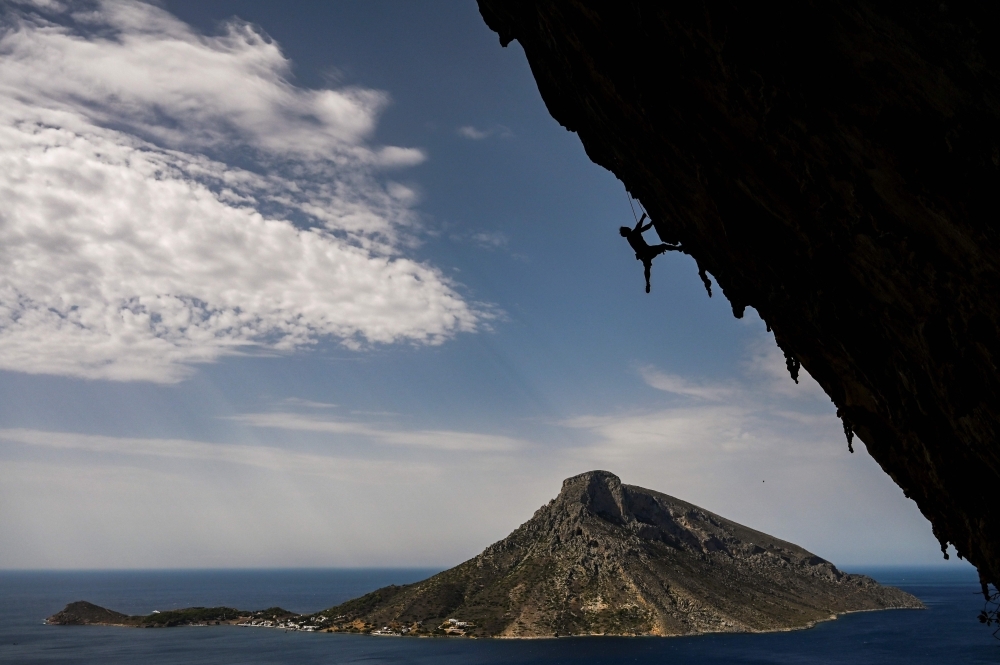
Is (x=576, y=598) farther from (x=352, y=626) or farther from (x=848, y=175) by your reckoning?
(x=848, y=175)

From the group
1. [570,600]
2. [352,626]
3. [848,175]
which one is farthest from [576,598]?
[848,175]

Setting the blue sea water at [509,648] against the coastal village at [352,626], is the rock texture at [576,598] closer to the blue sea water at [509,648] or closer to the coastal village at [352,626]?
the coastal village at [352,626]

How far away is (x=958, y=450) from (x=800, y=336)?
420cm

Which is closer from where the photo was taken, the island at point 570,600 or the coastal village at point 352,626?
the island at point 570,600

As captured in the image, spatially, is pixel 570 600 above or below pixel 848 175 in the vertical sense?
below

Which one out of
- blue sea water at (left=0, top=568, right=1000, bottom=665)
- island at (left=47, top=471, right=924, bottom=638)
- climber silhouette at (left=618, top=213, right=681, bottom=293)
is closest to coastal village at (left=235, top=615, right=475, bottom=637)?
island at (left=47, top=471, right=924, bottom=638)

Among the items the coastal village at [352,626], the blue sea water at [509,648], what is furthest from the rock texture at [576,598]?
the blue sea water at [509,648]

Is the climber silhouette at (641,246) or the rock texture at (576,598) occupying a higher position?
the climber silhouette at (641,246)

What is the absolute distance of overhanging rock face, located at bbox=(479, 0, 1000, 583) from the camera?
32.0ft

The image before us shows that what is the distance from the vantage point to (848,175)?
37.1 feet

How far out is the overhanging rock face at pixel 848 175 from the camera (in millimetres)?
9766

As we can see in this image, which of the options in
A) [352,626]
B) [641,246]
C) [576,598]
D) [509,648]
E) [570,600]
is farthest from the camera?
[352,626]

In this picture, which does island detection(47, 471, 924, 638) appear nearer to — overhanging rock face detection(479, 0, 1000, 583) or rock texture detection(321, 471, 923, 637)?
rock texture detection(321, 471, 923, 637)

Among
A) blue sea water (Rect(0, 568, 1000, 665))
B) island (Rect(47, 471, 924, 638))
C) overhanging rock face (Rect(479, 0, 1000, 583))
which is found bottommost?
blue sea water (Rect(0, 568, 1000, 665))
